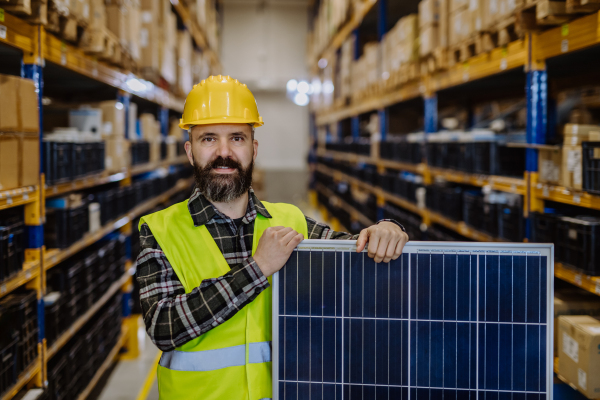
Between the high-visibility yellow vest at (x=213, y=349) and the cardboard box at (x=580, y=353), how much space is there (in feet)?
5.93

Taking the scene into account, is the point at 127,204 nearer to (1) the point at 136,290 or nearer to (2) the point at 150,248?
(1) the point at 136,290

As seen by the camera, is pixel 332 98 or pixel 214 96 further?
pixel 332 98

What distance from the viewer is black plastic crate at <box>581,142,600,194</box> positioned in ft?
8.58

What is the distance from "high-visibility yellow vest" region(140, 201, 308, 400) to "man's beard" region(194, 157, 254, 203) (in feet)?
0.53

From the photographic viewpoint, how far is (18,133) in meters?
2.79

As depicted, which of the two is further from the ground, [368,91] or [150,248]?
[368,91]

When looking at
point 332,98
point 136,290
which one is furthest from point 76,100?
point 332,98

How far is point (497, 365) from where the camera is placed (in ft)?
5.00

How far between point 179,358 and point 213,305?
28 cm

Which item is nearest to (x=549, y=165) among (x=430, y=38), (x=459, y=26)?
(x=459, y=26)

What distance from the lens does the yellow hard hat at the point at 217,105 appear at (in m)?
1.89

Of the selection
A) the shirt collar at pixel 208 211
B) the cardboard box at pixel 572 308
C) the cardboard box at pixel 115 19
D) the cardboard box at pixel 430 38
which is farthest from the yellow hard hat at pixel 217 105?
the cardboard box at pixel 430 38

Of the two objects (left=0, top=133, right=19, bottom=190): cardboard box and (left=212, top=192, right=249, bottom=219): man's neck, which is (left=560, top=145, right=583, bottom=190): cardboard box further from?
(left=0, top=133, right=19, bottom=190): cardboard box

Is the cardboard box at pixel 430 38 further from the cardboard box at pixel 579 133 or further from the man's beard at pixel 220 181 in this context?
the man's beard at pixel 220 181
